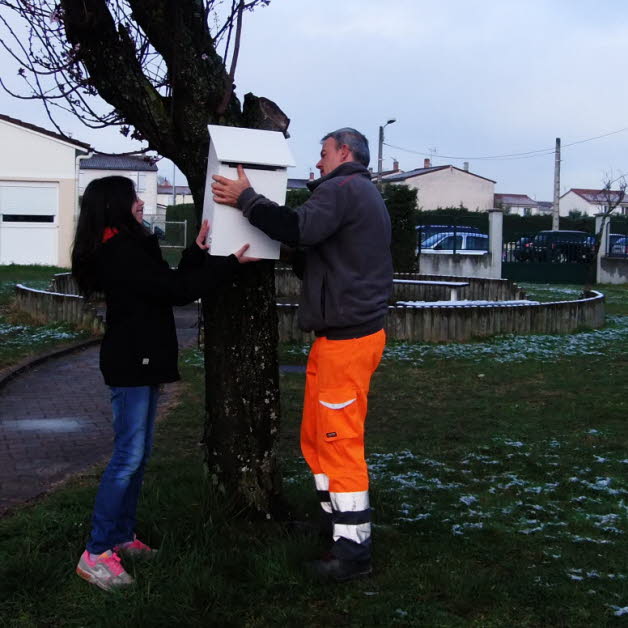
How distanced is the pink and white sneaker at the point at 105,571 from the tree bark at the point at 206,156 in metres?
0.73

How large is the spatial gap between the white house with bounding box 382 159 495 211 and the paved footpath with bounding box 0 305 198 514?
7275cm

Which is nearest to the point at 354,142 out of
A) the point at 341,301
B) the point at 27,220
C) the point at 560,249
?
the point at 341,301

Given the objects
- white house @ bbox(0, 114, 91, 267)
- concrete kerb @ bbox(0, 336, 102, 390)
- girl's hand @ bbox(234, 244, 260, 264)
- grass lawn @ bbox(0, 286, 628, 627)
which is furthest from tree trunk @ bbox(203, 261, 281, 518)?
white house @ bbox(0, 114, 91, 267)

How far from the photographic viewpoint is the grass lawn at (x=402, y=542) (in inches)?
137

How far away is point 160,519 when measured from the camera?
4.31 metres

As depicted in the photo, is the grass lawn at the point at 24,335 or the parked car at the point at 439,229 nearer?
the grass lawn at the point at 24,335

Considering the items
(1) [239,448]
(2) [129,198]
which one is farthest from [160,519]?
(2) [129,198]

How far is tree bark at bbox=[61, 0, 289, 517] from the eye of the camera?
4.11 metres

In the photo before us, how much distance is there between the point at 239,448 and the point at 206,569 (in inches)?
29.0

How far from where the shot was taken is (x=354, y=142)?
400 centimetres

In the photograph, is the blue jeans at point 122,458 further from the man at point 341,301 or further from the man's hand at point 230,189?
the man's hand at point 230,189

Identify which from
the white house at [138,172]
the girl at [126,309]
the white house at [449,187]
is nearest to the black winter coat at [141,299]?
the girl at [126,309]

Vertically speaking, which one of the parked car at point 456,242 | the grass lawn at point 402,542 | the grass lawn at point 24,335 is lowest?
the grass lawn at point 402,542

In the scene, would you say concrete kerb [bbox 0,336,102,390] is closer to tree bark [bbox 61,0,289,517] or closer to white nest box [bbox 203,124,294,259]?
tree bark [bbox 61,0,289,517]
